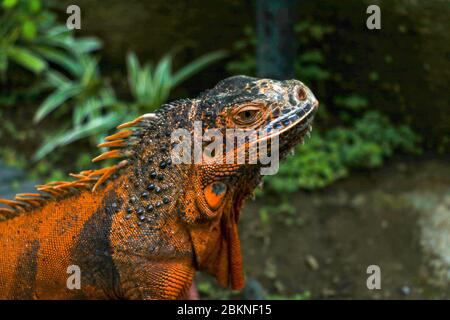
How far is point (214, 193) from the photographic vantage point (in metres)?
4.61

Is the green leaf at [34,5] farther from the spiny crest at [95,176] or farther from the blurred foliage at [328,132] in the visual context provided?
the spiny crest at [95,176]

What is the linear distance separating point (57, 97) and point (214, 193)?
5.13 m

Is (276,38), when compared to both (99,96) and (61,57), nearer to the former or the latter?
(99,96)

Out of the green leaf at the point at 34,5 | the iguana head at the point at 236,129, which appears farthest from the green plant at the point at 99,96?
the iguana head at the point at 236,129

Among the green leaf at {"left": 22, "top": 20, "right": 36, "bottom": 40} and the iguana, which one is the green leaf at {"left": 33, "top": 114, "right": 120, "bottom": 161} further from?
the iguana

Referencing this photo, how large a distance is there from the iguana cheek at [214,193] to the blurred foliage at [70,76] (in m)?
4.38

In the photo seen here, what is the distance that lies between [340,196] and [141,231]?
12.2 feet

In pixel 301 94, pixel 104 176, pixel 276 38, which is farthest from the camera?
pixel 276 38

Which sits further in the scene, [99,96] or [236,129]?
[99,96]

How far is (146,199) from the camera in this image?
4.67m

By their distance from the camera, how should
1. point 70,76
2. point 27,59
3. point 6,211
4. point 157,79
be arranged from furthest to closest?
point 70,76, point 27,59, point 157,79, point 6,211

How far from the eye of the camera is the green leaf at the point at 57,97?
29.9 feet

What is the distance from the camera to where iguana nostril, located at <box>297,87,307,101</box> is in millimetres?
4570

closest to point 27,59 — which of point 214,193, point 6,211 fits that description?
point 6,211
